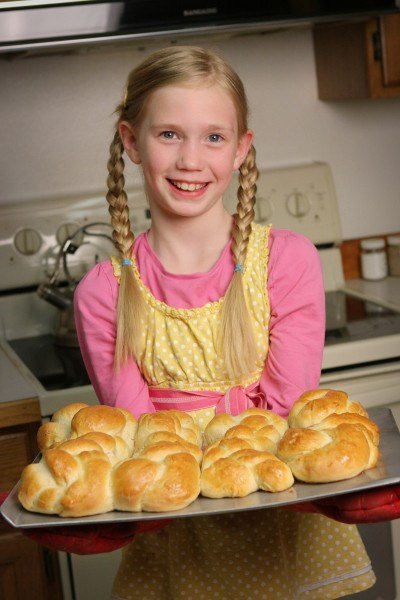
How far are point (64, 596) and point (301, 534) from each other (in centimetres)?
70

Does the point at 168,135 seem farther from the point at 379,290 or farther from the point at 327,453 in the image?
the point at 379,290

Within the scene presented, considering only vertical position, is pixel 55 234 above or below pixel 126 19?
below

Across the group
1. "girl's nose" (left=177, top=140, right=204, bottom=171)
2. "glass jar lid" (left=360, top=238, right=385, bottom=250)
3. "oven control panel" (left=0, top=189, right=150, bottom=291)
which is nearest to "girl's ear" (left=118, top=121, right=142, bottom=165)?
"girl's nose" (left=177, top=140, right=204, bottom=171)

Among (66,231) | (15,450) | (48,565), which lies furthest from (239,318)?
(66,231)

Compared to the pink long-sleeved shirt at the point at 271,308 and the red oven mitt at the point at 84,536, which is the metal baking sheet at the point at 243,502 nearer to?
the red oven mitt at the point at 84,536

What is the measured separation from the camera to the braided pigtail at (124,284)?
4.20 ft

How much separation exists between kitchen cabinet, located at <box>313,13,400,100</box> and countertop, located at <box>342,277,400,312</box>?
45 centimetres

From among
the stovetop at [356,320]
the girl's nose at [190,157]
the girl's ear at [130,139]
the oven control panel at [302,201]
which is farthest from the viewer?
the oven control panel at [302,201]

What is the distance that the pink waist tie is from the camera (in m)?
1.28

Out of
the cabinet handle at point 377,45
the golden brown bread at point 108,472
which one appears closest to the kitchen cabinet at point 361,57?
the cabinet handle at point 377,45

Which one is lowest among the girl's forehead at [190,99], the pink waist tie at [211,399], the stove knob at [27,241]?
the pink waist tie at [211,399]

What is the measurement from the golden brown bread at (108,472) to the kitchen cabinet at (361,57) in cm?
131

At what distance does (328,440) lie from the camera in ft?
3.37

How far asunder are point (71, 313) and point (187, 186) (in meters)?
0.93
